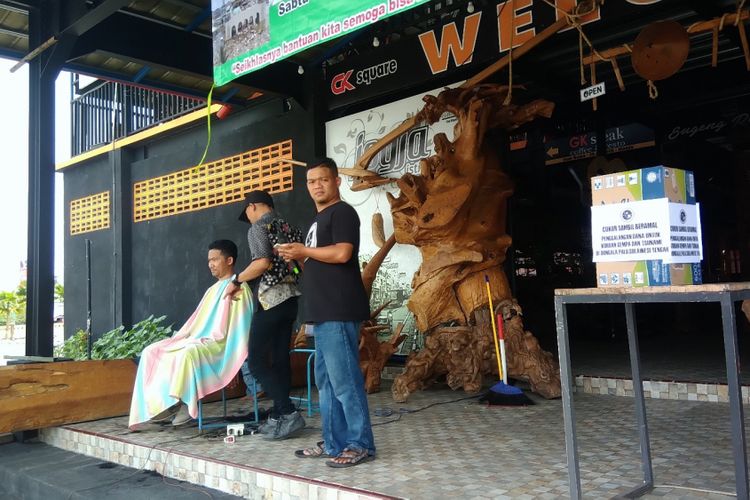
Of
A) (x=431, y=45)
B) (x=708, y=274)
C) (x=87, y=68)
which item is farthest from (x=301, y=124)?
(x=708, y=274)

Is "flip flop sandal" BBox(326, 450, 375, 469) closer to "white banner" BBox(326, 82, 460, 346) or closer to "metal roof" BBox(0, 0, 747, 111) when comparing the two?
"white banner" BBox(326, 82, 460, 346)

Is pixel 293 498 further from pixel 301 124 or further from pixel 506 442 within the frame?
pixel 301 124

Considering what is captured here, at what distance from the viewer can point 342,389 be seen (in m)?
3.01

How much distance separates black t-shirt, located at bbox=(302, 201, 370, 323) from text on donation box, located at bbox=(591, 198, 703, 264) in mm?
1226

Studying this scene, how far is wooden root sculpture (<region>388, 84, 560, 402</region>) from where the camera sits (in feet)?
15.2

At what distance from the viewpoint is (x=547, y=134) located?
8.00 m

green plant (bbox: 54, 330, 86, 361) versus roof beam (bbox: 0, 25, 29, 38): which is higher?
roof beam (bbox: 0, 25, 29, 38)

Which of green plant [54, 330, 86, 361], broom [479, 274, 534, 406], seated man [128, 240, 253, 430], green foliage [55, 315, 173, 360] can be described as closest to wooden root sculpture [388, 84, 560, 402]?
broom [479, 274, 534, 406]

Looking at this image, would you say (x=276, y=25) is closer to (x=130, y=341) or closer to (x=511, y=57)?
(x=511, y=57)

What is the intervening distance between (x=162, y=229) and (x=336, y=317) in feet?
21.8

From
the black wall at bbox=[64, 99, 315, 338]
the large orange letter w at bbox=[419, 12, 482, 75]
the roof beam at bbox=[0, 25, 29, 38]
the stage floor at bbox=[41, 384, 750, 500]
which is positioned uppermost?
the roof beam at bbox=[0, 25, 29, 38]

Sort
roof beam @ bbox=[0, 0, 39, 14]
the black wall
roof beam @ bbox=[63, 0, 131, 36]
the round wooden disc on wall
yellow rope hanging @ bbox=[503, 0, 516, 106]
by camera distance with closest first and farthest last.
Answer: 1. the round wooden disc on wall
2. yellow rope hanging @ bbox=[503, 0, 516, 106]
3. roof beam @ bbox=[63, 0, 131, 36]
4. roof beam @ bbox=[0, 0, 39, 14]
5. the black wall

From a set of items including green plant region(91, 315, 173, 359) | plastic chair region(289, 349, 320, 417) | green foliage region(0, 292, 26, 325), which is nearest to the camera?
plastic chair region(289, 349, 320, 417)

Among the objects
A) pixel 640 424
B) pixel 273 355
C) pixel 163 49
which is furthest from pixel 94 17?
pixel 640 424
